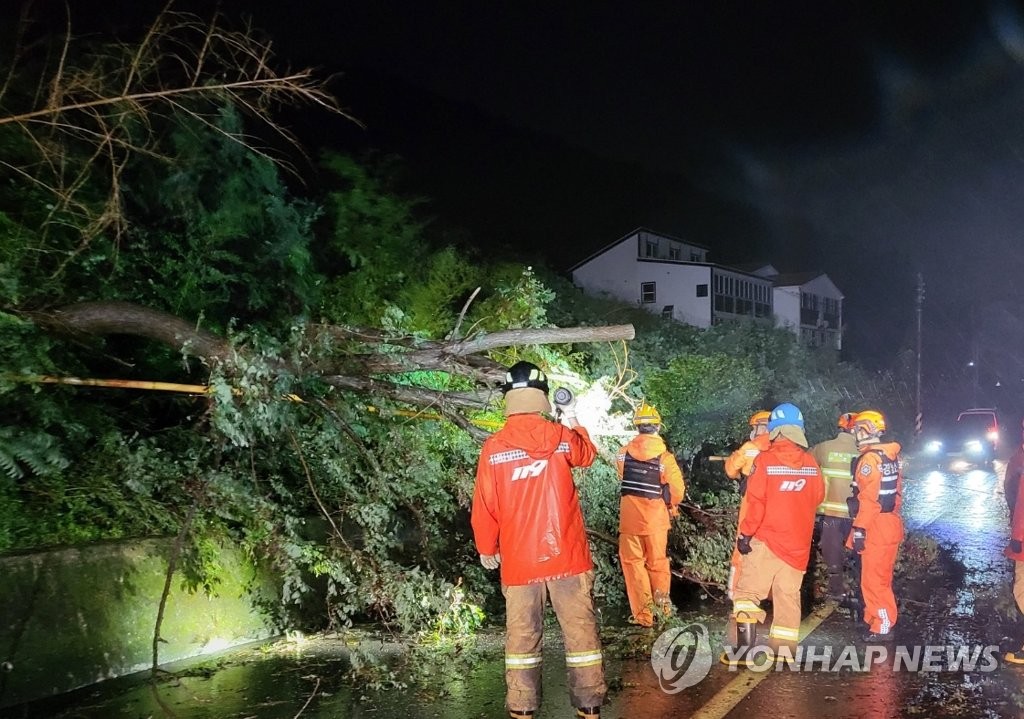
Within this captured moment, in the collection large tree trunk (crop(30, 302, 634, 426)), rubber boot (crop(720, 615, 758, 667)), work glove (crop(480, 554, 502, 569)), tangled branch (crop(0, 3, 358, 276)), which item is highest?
tangled branch (crop(0, 3, 358, 276))

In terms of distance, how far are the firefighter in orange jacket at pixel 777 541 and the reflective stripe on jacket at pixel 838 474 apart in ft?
4.94

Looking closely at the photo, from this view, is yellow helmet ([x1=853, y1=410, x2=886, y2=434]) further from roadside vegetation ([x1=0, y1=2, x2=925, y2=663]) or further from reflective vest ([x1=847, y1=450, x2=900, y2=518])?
roadside vegetation ([x1=0, y1=2, x2=925, y2=663])

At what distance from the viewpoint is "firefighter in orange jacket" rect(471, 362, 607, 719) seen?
4.04 metres

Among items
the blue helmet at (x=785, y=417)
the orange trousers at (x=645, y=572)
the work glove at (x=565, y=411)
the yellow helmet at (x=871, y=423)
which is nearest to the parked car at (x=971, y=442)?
the yellow helmet at (x=871, y=423)

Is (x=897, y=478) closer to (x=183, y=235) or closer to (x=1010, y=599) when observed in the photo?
(x=1010, y=599)

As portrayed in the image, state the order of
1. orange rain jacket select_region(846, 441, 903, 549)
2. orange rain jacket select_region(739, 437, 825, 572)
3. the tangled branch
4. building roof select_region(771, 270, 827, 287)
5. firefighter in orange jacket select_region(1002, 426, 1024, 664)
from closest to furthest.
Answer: the tangled branch → orange rain jacket select_region(739, 437, 825, 572) → firefighter in orange jacket select_region(1002, 426, 1024, 664) → orange rain jacket select_region(846, 441, 903, 549) → building roof select_region(771, 270, 827, 287)

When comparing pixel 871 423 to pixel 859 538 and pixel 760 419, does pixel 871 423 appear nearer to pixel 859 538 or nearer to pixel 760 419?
pixel 859 538

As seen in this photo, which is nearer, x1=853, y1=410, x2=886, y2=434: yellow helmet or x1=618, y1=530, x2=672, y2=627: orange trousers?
x1=853, y1=410, x2=886, y2=434: yellow helmet

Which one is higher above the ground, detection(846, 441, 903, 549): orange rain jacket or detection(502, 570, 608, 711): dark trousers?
detection(846, 441, 903, 549): orange rain jacket

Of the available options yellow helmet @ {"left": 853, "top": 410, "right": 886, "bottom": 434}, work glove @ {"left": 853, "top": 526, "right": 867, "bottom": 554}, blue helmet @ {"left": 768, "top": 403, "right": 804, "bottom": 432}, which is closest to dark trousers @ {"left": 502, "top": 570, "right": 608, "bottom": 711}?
blue helmet @ {"left": 768, "top": 403, "right": 804, "bottom": 432}

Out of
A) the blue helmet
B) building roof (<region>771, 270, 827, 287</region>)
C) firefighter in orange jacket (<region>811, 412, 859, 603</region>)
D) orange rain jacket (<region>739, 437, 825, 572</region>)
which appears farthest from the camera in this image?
building roof (<region>771, 270, 827, 287</region>)

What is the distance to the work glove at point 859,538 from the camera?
600 centimetres

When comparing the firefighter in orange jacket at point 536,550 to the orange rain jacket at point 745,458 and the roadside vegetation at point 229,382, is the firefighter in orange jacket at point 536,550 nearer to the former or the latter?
the roadside vegetation at point 229,382

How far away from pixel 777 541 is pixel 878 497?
116 centimetres
